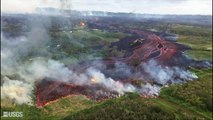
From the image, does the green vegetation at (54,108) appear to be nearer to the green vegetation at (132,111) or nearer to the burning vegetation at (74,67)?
the burning vegetation at (74,67)

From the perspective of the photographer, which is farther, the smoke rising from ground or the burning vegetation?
the smoke rising from ground

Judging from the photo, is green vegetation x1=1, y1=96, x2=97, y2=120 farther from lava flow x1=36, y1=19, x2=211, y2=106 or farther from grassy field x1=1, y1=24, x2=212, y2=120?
lava flow x1=36, y1=19, x2=211, y2=106

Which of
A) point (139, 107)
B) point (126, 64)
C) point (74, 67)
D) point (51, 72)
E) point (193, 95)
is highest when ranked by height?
point (51, 72)

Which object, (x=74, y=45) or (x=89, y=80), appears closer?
(x=89, y=80)

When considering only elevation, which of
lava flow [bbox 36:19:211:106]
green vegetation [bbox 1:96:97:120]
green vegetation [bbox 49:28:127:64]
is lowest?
green vegetation [bbox 1:96:97:120]

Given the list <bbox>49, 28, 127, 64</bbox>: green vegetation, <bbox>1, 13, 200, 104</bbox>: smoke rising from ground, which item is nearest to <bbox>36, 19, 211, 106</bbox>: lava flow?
<bbox>1, 13, 200, 104</bbox>: smoke rising from ground

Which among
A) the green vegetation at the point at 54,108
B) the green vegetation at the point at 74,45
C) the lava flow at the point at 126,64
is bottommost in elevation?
the green vegetation at the point at 54,108

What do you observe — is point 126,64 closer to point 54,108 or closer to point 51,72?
point 51,72

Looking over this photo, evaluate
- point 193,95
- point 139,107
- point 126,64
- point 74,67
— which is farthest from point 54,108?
point 126,64

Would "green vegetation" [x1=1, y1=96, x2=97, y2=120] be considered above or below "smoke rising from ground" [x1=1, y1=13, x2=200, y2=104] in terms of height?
below

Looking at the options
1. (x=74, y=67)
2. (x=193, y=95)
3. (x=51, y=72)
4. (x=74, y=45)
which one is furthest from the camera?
(x=74, y=45)

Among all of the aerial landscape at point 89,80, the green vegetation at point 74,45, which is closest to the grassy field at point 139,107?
the aerial landscape at point 89,80

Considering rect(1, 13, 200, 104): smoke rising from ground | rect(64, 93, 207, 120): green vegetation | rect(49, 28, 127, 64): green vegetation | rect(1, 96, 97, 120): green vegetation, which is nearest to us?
rect(64, 93, 207, 120): green vegetation
